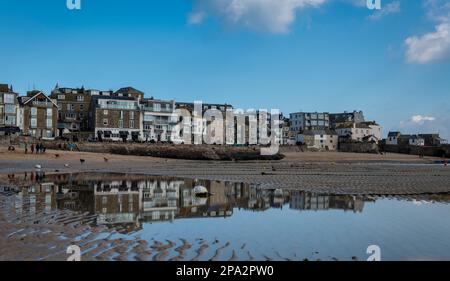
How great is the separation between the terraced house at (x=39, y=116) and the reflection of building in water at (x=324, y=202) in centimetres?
7981

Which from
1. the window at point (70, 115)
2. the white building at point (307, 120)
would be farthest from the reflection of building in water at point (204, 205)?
the white building at point (307, 120)

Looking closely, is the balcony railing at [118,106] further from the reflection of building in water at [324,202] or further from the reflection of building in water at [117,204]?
the reflection of building in water at [324,202]

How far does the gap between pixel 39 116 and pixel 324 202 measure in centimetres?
8357

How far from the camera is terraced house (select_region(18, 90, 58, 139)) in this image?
8869 centimetres

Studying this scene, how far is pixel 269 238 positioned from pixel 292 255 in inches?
75.8

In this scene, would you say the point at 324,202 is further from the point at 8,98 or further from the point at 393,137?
the point at 393,137

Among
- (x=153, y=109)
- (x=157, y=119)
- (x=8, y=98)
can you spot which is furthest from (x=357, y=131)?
(x=8, y=98)

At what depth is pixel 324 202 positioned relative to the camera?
19.3 metres

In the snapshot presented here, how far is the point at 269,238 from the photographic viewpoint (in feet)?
36.6

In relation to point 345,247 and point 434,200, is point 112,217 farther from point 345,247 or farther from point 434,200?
point 434,200

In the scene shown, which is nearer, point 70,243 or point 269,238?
point 70,243

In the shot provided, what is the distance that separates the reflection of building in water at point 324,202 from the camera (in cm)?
1756

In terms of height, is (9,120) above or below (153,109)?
below
